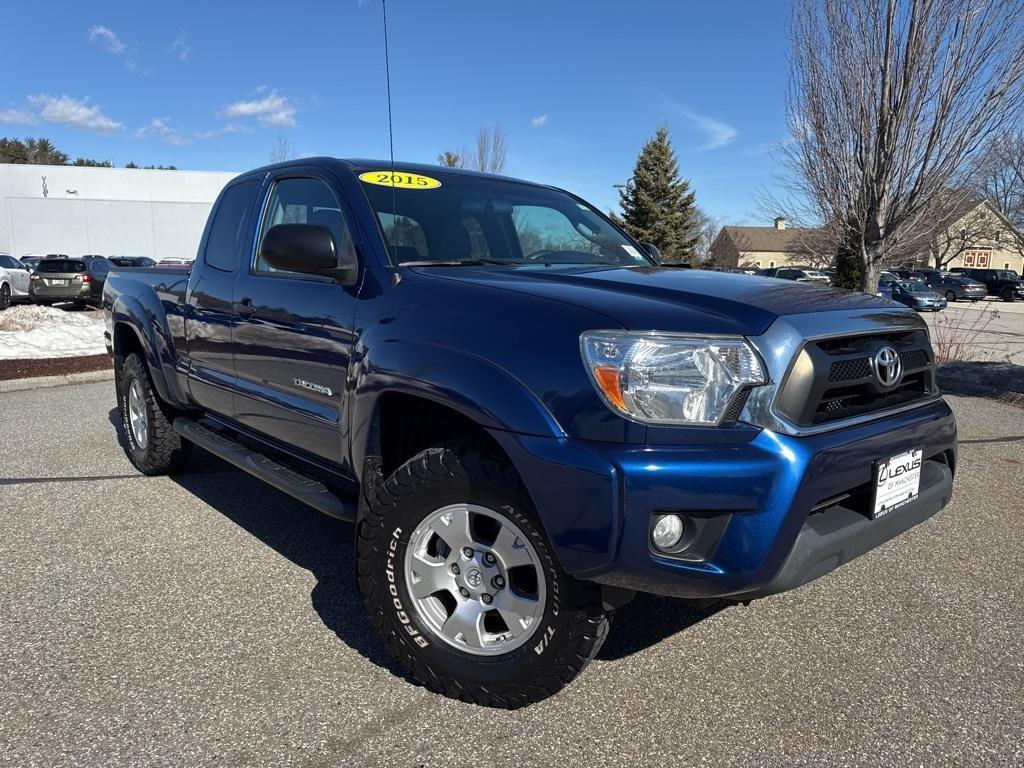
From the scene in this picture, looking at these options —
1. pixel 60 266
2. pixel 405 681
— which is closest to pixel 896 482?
pixel 405 681

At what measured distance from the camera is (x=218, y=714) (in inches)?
92.0

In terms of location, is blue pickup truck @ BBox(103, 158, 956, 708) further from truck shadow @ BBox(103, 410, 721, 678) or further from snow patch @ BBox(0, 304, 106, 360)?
snow patch @ BBox(0, 304, 106, 360)

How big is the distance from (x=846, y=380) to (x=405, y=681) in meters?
1.79

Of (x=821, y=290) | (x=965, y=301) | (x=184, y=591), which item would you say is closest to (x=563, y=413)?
(x=821, y=290)

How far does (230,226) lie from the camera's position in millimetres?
4051

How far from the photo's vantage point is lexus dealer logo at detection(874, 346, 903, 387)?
2391mm

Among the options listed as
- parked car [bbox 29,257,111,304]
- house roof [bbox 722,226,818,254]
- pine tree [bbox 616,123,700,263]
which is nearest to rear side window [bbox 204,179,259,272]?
parked car [bbox 29,257,111,304]

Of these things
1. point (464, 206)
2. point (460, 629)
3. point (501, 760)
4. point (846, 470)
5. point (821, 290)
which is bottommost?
point (501, 760)

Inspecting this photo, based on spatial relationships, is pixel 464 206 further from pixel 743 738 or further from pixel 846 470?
pixel 743 738

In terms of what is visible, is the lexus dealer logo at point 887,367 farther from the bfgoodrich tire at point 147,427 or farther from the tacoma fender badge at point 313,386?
the bfgoodrich tire at point 147,427

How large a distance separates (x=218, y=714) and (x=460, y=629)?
81cm

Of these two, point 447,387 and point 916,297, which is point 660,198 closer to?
point 916,297

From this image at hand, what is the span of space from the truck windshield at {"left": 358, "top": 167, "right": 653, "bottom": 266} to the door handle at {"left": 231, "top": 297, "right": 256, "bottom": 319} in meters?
0.83

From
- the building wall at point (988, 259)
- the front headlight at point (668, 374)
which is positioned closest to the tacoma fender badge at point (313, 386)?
the front headlight at point (668, 374)
